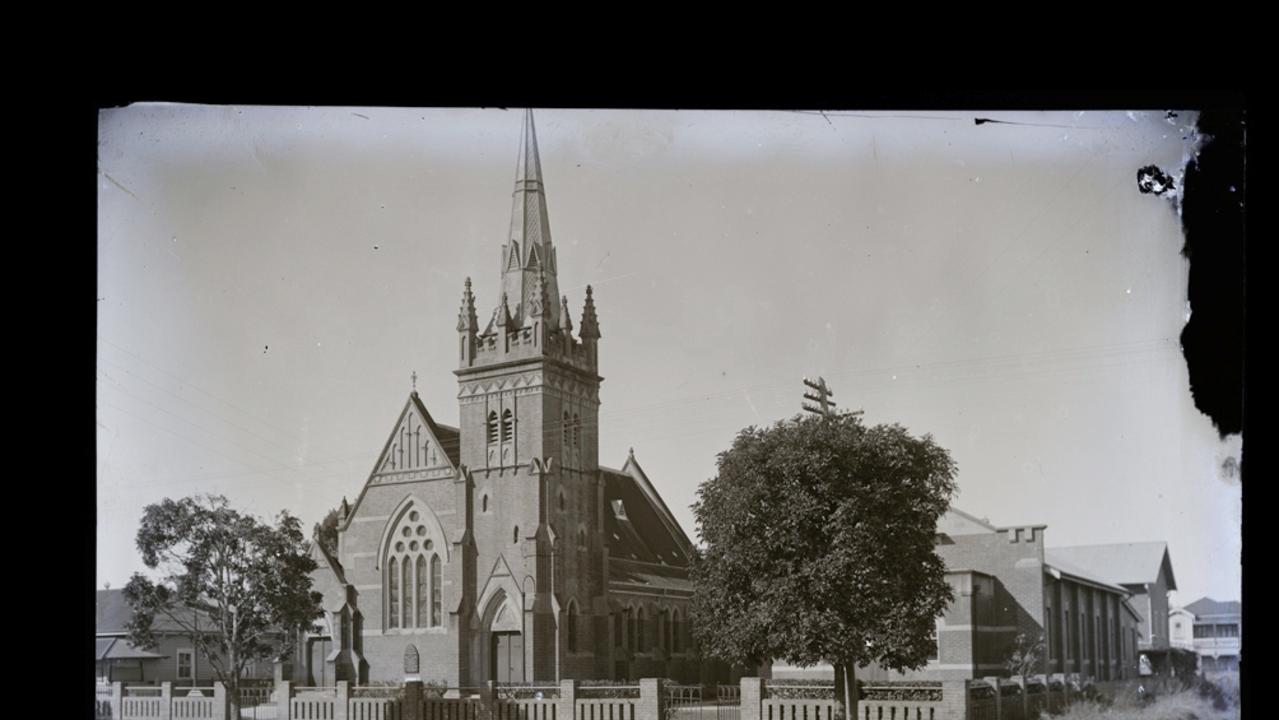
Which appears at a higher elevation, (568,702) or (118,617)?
(118,617)

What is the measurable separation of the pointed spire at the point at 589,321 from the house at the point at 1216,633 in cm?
807

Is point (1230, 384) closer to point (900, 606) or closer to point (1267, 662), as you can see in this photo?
point (1267, 662)

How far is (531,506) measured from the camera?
65.5 ft

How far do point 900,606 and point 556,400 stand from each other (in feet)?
20.0

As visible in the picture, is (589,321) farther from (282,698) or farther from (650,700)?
(282,698)

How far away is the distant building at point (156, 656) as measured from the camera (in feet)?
56.3

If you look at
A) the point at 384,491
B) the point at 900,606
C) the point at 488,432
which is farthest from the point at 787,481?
the point at 384,491

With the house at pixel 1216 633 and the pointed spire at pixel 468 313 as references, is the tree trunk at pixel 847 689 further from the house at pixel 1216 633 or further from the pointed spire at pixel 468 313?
the pointed spire at pixel 468 313

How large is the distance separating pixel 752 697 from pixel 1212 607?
21.8 feet

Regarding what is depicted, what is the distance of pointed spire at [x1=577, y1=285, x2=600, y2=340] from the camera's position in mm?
16375

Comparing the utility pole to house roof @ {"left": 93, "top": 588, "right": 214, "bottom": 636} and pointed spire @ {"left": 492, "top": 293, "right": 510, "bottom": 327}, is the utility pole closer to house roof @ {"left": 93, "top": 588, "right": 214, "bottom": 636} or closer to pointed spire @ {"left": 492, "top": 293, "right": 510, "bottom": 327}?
pointed spire @ {"left": 492, "top": 293, "right": 510, "bottom": 327}

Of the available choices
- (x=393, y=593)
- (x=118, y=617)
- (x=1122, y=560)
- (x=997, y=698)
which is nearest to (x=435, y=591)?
(x=393, y=593)

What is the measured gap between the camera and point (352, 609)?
65.9ft

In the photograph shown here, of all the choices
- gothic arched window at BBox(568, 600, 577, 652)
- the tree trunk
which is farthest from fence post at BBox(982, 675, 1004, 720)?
gothic arched window at BBox(568, 600, 577, 652)
